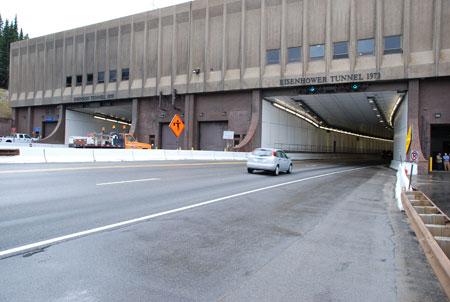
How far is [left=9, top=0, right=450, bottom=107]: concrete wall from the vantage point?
26875 mm

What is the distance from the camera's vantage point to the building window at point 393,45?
2753 cm

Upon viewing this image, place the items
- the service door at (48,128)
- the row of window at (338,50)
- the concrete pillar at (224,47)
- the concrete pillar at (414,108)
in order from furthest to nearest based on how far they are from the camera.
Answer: the service door at (48,128), the concrete pillar at (224,47), the row of window at (338,50), the concrete pillar at (414,108)

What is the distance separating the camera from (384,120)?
150ft

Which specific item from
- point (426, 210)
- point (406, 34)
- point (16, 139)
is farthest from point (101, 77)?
point (426, 210)

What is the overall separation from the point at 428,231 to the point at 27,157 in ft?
59.0

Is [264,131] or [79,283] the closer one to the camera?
[79,283]

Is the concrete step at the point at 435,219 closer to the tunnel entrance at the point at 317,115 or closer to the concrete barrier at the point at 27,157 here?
the concrete barrier at the point at 27,157

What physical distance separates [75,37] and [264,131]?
32.4 metres

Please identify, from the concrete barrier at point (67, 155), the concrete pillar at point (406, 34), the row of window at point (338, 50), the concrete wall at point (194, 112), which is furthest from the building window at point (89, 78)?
the concrete pillar at point (406, 34)

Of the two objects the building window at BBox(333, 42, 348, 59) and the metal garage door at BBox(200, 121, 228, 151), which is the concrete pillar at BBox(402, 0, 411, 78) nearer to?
the building window at BBox(333, 42, 348, 59)

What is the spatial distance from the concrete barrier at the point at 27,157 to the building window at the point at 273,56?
2391 centimetres

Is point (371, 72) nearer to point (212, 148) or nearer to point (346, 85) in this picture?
point (346, 85)

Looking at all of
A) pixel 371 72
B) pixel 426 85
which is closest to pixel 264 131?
pixel 371 72

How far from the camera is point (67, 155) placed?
722 inches
